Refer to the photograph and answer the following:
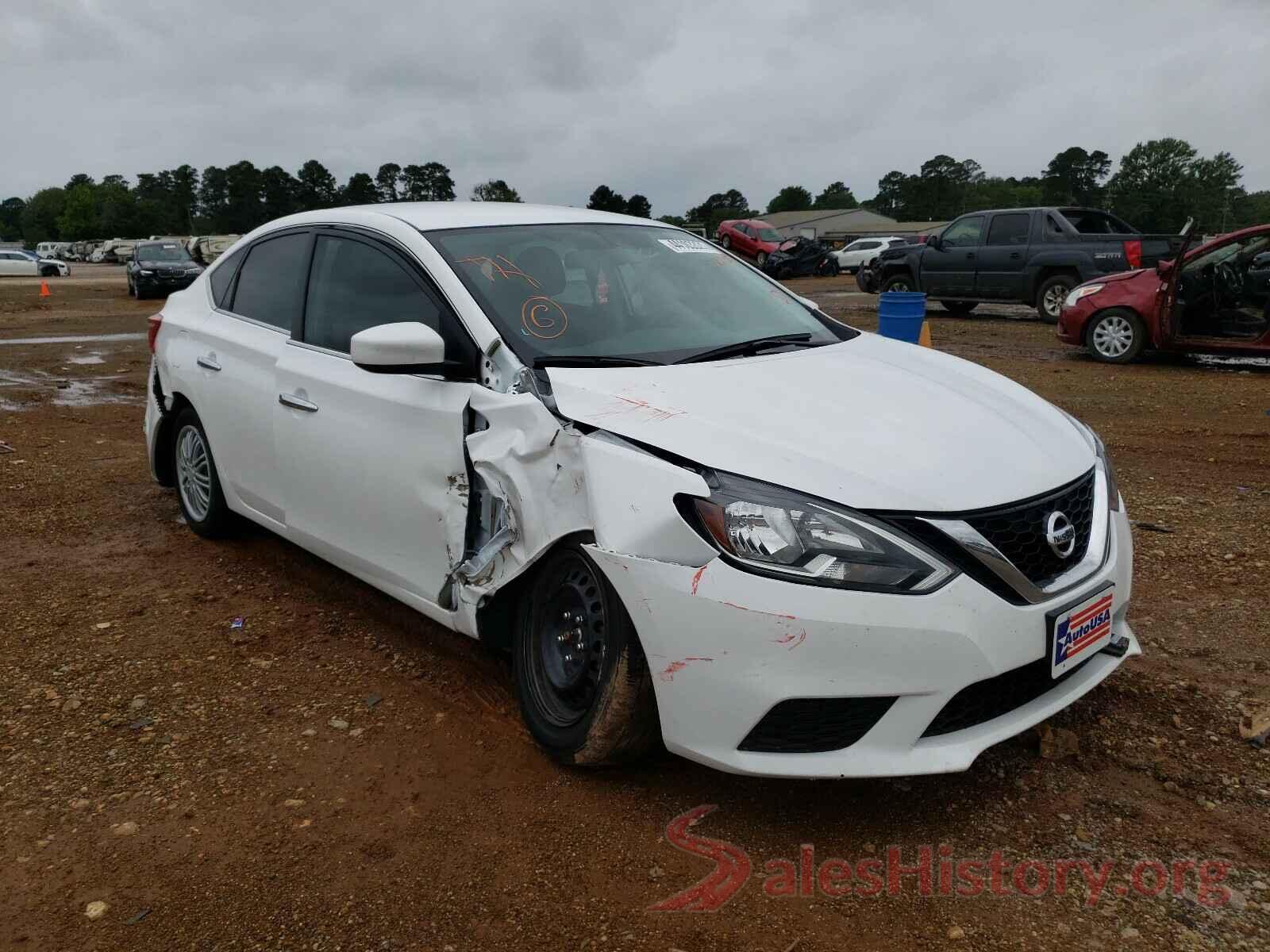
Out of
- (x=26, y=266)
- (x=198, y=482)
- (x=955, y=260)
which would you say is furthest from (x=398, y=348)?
(x=26, y=266)

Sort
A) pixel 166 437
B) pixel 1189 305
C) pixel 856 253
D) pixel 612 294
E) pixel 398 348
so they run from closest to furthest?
pixel 398 348 → pixel 612 294 → pixel 166 437 → pixel 1189 305 → pixel 856 253

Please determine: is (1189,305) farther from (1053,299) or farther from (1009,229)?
(1009,229)

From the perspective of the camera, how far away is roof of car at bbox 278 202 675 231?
3.69 m

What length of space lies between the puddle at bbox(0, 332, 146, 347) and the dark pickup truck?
1269 centimetres

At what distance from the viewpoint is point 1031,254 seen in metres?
15.0

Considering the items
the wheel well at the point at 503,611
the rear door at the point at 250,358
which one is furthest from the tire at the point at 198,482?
the wheel well at the point at 503,611

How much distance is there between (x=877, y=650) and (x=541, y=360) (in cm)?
134

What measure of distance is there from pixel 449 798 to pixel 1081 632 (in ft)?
5.86

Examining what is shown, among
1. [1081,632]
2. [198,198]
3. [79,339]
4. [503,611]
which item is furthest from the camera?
[198,198]

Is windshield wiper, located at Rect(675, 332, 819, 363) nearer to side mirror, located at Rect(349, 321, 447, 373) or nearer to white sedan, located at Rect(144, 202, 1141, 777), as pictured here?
white sedan, located at Rect(144, 202, 1141, 777)

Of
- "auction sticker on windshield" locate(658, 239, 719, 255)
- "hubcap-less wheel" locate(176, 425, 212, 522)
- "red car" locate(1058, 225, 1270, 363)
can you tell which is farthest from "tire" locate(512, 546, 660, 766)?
"red car" locate(1058, 225, 1270, 363)

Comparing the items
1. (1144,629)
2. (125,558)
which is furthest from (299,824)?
(1144,629)

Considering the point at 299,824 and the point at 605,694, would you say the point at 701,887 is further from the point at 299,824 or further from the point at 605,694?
the point at 299,824

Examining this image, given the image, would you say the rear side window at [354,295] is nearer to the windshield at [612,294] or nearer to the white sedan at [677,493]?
the white sedan at [677,493]
